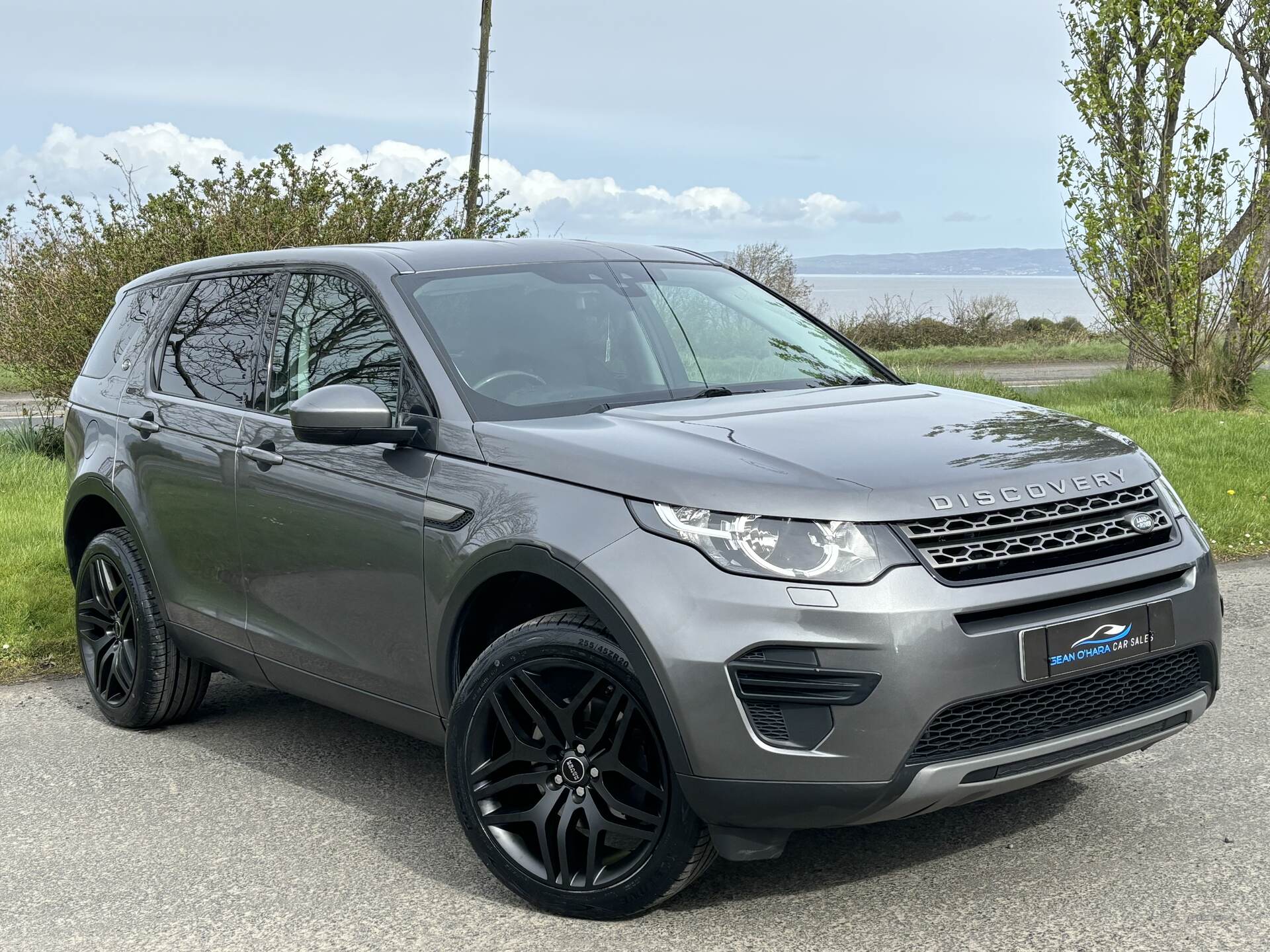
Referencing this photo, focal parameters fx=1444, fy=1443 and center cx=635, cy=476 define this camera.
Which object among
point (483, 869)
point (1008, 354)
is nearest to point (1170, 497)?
point (483, 869)

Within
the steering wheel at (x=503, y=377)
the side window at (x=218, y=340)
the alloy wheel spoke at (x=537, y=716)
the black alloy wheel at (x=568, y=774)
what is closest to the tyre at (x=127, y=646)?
the side window at (x=218, y=340)

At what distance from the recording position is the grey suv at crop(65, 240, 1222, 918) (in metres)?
3.38

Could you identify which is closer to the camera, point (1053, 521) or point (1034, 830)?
point (1053, 521)

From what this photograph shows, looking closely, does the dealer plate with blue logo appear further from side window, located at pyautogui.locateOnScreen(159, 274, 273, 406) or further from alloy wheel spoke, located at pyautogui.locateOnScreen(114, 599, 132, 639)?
alloy wheel spoke, located at pyautogui.locateOnScreen(114, 599, 132, 639)

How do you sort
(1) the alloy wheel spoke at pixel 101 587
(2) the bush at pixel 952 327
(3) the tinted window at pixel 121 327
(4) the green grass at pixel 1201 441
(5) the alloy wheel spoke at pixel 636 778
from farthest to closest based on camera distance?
(2) the bush at pixel 952 327
(4) the green grass at pixel 1201 441
(3) the tinted window at pixel 121 327
(1) the alloy wheel spoke at pixel 101 587
(5) the alloy wheel spoke at pixel 636 778

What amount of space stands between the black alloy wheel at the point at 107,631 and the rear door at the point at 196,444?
371 millimetres

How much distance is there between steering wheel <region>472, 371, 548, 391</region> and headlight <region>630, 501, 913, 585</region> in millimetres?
1065

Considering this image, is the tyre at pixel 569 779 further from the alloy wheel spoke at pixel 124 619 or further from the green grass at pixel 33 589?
the green grass at pixel 33 589

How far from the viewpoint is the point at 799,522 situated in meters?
3.42

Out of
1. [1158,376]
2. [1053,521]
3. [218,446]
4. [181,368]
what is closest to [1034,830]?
[1053,521]

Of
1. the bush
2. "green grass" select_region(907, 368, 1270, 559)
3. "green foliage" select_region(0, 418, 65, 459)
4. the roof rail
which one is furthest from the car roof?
the bush

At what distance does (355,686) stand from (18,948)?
1205 millimetres

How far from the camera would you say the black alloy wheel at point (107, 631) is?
5.76 m

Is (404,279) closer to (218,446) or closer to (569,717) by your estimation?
(218,446)
